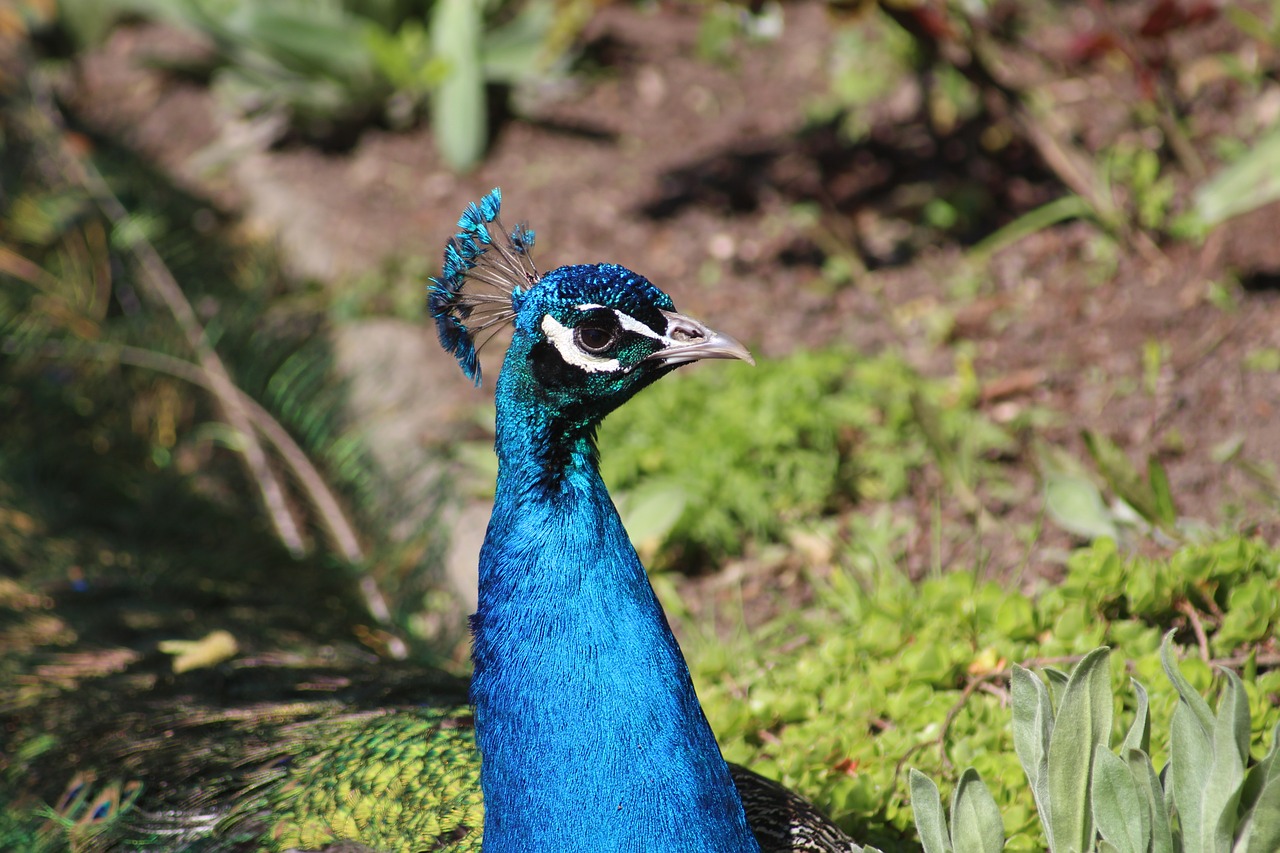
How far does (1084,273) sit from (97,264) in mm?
2492

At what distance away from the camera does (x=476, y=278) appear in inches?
60.2

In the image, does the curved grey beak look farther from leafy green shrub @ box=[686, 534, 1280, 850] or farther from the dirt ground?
the dirt ground

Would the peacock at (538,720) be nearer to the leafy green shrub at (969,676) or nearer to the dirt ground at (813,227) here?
the leafy green shrub at (969,676)

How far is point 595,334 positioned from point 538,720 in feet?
1.44

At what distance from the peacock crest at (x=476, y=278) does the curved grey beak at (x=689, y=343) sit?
0.63 feet

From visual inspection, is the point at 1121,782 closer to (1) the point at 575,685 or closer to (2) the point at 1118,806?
(2) the point at 1118,806

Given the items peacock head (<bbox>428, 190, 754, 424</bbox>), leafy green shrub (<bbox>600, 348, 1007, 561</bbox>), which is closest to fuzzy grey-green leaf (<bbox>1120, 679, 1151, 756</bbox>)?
peacock head (<bbox>428, 190, 754, 424</bbox>)

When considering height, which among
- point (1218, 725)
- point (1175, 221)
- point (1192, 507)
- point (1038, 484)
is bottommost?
point (1218, 725)

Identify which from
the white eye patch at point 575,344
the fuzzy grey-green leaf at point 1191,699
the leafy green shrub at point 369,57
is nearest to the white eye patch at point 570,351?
the white eye patch at point 575,344

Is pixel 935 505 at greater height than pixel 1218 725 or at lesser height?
greater

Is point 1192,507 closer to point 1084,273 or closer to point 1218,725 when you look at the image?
point 1084,273

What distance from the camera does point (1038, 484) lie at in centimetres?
259

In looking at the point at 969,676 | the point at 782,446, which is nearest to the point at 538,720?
the point at 969,676

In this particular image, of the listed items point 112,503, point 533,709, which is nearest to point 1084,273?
point 533,709
